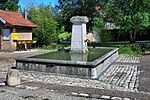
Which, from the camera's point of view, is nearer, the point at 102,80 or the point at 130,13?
the point at 102,80

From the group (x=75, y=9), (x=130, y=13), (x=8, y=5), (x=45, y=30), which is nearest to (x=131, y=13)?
(x=130, y=13)

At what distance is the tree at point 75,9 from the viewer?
2941 cm

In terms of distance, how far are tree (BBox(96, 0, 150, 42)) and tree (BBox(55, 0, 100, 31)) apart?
5770 mm

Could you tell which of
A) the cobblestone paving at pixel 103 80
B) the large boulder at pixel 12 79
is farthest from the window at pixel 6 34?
the large boulder at pixel 12 79

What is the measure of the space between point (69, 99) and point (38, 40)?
2139 cm

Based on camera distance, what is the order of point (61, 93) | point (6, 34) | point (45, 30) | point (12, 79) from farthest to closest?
point (45, 30), point (6, 34), point (12, 79), point (61, 93)

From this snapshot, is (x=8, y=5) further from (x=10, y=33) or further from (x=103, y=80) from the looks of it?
(x=103, y=80)

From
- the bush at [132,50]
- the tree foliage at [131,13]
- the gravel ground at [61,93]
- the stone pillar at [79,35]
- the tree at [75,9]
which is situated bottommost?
the gravel ground at [61,93]

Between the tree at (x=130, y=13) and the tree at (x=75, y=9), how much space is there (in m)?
5.77

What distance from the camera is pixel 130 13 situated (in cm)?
2092

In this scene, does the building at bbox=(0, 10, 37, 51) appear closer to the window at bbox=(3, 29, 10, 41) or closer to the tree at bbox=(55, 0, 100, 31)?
the window at bbox=(3, 29, 10, 41)

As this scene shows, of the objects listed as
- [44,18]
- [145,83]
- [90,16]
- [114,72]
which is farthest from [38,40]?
[145,83]

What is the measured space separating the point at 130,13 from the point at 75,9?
11176 millimetres

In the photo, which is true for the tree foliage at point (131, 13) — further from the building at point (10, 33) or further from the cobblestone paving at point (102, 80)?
the cobblestone paving at point (102, 80)
